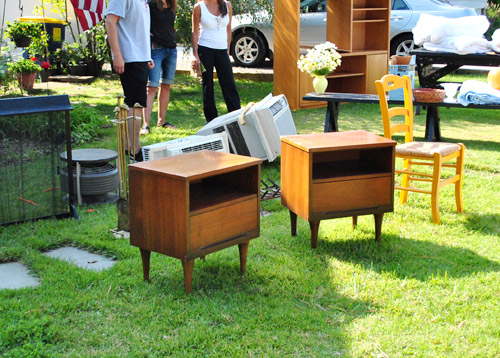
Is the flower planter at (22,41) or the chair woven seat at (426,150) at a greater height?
the flower planter at (22,41)

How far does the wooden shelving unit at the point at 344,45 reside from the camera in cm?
943

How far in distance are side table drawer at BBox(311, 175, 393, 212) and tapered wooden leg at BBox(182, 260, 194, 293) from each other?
0.96m

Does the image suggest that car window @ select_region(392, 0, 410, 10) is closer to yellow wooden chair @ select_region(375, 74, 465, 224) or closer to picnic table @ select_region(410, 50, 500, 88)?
picnic table @ select_region(410, 50, 500, 88)

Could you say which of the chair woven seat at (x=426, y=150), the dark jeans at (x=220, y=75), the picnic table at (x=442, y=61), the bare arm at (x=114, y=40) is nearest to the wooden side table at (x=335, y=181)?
the chair woven seat at (x=426, y=150)

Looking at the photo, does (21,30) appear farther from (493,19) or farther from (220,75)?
(493,19)

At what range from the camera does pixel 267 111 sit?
230 inches

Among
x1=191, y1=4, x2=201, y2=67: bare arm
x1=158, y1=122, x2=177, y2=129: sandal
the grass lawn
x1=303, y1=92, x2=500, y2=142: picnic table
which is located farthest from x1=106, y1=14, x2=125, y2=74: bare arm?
x1=303, y1=92, x2=500, y2=142: picnic table

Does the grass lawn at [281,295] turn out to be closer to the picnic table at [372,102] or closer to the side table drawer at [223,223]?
the side table drawer at [223,223]

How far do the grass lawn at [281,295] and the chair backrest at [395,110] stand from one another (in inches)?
23.5

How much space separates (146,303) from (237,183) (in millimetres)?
880

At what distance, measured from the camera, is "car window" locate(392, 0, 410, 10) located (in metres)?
12.5

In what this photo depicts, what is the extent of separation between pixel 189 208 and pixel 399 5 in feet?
33.6

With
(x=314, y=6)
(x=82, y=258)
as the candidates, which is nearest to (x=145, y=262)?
(x=82, y=258)

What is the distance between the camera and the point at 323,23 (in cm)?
1211
